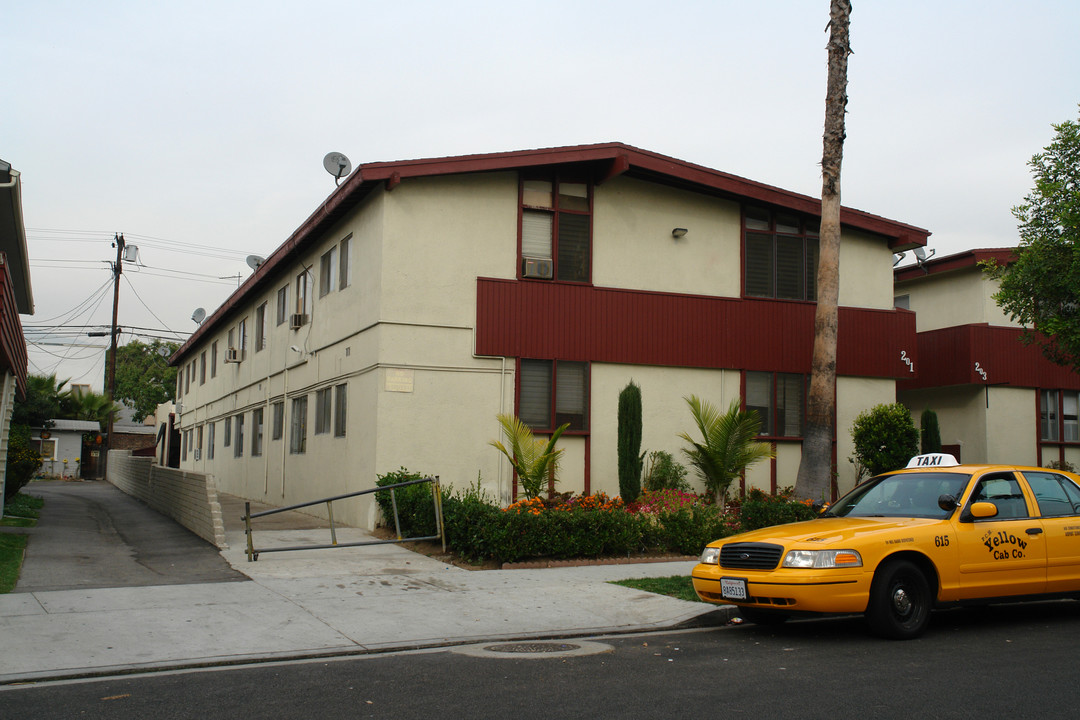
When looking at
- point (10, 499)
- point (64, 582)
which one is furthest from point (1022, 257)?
point (10, 499)

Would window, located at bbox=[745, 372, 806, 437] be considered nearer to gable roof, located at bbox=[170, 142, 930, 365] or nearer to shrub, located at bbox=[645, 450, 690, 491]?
shrub, located at bbox=[645, 450, 690, 491]

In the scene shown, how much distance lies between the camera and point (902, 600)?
8.40 m

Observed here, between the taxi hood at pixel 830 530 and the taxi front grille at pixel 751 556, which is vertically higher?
the taxi hood at pixel 830 530

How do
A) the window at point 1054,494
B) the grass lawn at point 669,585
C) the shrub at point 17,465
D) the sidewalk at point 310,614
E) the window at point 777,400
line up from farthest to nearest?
the shrub at point 17,465
the window at point 777,400
the grass lawn at point 669,585
the window at point 1054,494
the sidewalk at point 310,614

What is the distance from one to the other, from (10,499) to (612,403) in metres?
13.9

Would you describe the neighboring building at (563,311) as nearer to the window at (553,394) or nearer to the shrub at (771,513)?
the window at (553,394)

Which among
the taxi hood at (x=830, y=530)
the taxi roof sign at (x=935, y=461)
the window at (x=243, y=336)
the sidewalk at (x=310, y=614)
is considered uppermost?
the window at (x=243, y=336)

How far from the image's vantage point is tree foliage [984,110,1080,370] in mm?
17109

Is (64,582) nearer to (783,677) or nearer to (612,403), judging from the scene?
(783,677)

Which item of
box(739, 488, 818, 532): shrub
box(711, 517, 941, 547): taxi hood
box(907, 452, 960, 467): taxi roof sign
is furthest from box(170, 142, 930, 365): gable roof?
box(711, 517, 941, 547): taxi hood

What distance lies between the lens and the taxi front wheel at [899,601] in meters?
8.22

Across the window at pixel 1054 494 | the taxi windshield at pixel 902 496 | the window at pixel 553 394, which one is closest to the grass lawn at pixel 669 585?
the taxi windshield at pixel 902 496

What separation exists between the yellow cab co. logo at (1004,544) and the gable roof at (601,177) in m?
9.93

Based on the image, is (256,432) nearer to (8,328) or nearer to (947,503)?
(8,328)
